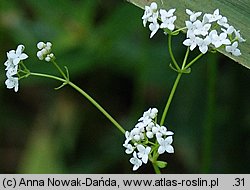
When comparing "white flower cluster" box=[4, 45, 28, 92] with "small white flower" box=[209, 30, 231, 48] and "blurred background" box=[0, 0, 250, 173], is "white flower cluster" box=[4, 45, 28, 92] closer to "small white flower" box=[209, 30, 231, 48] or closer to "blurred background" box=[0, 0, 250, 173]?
"small white flower" box=[209, 30, 231, 48]

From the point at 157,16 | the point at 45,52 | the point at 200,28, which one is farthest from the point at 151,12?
the point at 45,52

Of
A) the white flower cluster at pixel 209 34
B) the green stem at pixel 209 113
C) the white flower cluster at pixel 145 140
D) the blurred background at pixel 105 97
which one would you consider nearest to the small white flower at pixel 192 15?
the white flower cluster at pixel 209 34

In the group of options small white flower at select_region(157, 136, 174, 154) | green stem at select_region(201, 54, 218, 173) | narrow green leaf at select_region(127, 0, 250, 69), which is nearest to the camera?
small white flower at select_region(157, 136, 174, 154)

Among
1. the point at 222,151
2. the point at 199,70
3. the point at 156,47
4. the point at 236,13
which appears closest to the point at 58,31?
the point at 156,47

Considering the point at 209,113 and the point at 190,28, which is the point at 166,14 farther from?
the point at 209,113

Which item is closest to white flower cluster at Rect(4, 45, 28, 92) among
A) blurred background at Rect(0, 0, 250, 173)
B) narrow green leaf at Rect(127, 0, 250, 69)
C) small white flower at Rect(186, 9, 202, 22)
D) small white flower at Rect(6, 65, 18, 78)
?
small white flower at Rect(6, 65, 18, 78)

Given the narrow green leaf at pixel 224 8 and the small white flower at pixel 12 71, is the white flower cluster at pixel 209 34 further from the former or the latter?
the small white flower at pixel 12 71
